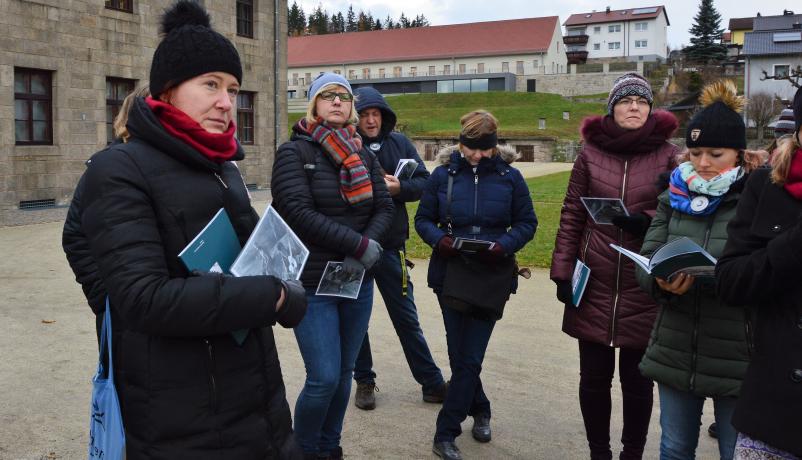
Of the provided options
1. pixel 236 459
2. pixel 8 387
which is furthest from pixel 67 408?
pixel 236 459

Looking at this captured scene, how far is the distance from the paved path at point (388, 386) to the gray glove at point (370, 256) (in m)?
1.18

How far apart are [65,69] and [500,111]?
47818 millimetres

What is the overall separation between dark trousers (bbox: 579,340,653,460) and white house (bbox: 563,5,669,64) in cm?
9793

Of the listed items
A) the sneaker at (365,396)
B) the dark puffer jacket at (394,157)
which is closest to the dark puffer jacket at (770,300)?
the dark puffer jacket at (394,157)

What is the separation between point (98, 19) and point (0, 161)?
14.8ft

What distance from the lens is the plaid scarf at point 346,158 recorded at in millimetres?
3865

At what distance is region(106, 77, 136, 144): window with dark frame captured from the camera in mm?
19016

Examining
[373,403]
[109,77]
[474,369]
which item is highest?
[109,77]

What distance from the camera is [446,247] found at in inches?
171

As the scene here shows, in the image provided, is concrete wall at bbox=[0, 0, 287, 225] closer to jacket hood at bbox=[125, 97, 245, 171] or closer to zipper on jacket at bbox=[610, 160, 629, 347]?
zipper on jacket at bbox=[610, 160, 629, 347]

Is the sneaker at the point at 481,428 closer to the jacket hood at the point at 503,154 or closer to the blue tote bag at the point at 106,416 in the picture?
the jacket hood at the point at 503,154

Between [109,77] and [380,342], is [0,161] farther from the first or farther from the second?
[380,342]

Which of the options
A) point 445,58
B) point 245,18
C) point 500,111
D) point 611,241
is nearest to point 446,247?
point 611,241

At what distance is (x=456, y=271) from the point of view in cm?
436
